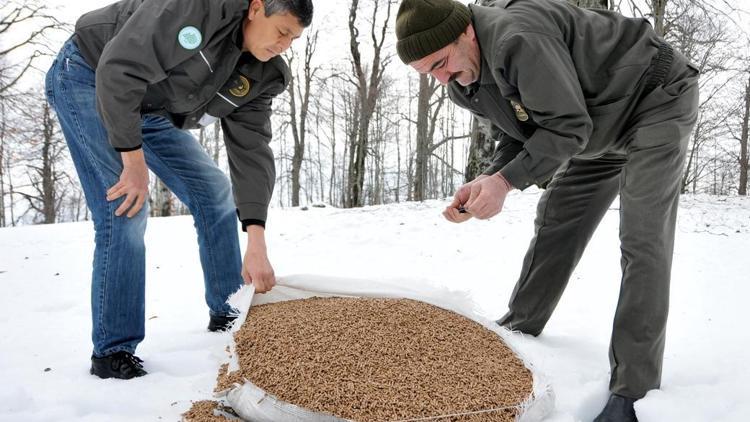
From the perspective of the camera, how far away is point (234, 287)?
2.11 metres

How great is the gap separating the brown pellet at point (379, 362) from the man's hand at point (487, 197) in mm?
421

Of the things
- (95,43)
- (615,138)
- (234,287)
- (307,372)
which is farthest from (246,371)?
(615,138)

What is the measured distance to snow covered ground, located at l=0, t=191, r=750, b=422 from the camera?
1471 millimetres

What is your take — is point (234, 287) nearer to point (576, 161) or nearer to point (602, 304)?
point (576, 161)

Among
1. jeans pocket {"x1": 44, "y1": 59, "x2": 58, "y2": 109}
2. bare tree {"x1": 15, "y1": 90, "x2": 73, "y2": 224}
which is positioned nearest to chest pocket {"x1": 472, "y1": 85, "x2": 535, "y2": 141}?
jeans pocket {"x1": 44, "y1": 59, "x2": 58, "y2": 109}

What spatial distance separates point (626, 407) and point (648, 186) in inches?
25.7

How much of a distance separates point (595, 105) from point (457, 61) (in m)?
0.46

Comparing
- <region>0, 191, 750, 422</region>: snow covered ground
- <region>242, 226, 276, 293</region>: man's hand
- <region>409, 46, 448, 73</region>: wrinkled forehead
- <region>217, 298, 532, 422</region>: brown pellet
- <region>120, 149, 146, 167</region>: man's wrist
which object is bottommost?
<region>0, 191, 750, 422</region>: snow covered ground

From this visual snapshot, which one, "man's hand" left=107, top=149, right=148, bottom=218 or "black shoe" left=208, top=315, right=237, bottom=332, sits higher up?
"man's hand" left=107, top=149, right=148, bottom=218

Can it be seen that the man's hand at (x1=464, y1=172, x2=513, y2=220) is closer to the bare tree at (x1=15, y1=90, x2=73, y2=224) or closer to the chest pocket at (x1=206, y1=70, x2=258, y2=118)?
the chest pocket at (x1=206, y1=70, x2=258, y2=118)

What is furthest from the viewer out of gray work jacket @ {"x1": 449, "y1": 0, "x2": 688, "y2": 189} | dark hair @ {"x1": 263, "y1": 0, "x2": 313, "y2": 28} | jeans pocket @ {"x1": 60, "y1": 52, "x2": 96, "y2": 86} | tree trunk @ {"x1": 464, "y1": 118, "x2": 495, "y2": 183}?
tree trunk @ {"x1": 464, "y1": 118, "x2": 495, "y2": 183}

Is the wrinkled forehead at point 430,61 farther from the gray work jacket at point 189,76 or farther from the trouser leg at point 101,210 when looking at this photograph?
the trouser leg at point 101,210

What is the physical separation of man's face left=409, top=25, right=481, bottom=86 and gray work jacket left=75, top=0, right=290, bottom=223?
638mm

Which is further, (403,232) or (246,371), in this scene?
(403,232)
